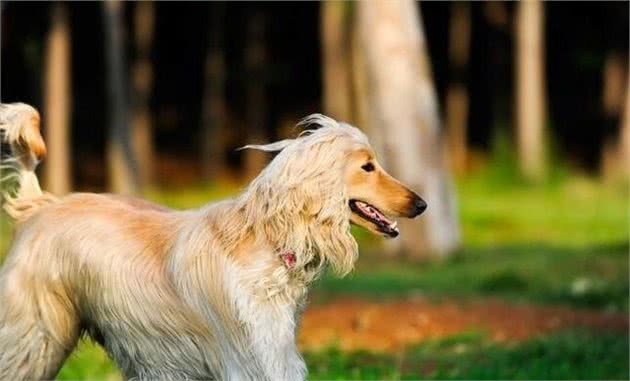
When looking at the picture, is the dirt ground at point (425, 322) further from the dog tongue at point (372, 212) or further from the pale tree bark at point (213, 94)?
the pale tree bark at point (213, 94)

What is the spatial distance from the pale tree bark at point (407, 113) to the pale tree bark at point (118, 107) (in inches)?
399

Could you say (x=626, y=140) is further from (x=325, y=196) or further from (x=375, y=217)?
(x=325, y=196)

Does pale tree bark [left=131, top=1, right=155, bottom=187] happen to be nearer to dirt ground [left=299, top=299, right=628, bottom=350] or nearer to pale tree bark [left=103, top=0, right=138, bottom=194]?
pale tree bark [left=103, top=0, right=138, bottom=194]

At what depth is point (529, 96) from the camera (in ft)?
115

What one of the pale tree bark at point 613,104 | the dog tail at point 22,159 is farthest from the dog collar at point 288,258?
the pale tree bark at point 613,104

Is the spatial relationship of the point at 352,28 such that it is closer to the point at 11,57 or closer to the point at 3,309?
the point at 11,57

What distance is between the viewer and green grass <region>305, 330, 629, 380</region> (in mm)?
11352

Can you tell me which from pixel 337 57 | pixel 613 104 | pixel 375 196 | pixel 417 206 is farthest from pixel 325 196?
pixel 613 104

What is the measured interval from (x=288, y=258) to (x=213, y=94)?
32.1 meters

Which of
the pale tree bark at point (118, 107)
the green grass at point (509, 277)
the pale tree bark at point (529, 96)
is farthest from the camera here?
the pale tree bark at point (529, 96)

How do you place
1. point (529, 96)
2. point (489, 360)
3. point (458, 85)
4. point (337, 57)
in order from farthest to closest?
point (458, 85) < point (337, 57) < point (529, 96) < point (489, 360)

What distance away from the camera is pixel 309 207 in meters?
8.23

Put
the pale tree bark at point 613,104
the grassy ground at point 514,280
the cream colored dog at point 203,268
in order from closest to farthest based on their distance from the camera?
the cream colored dog at point 203,268
the grassy ground at point 514,280
the pale tree bark at point 613,104

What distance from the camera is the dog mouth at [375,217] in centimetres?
839
